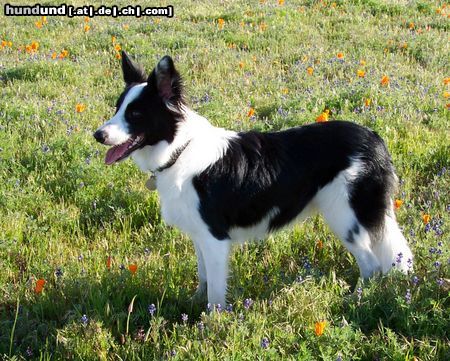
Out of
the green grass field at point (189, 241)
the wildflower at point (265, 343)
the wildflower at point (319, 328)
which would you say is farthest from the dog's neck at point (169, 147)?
the wildflower at point (319, 328)

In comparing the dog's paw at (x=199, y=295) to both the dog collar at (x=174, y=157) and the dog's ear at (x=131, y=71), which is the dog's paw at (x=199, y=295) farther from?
the dog's ear at (x=131, y=71)

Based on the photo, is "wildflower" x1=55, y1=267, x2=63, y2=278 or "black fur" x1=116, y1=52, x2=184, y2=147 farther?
"wildflower" x1=55, y1=267, x2=63, y2=278

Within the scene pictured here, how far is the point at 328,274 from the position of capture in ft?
11.7

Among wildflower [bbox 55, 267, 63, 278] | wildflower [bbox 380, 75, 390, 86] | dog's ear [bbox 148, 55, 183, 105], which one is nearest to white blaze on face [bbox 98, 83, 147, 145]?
dog's ear [bbox 148, 55, 183, 105]

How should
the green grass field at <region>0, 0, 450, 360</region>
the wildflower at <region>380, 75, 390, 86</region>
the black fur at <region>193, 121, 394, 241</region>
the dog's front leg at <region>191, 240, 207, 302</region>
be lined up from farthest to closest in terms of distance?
the wildflower at <region>380, 75, 390, 86</region> < the dog's front leg at <region>191, 240, 207, 302</region> < the black fur at <region>193, 121, 394, 241</region> < the green grass field at <region>0, 0, 450, 360</region>

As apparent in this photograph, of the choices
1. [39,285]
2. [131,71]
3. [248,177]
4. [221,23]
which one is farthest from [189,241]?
[221,23]

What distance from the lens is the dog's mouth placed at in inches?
121

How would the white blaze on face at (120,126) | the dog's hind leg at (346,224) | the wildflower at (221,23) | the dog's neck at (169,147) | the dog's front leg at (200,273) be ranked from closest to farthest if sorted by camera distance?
→ the white blaze on face at (120,126), the dog's neck at (169,147), the dog's hind leg at (346,224), the dog's front leg at (200,273), the wildflower at (221,23)

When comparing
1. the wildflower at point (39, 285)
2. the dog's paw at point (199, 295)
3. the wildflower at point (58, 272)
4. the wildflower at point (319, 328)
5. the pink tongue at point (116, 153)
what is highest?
the pink tongue at point (116, 153)

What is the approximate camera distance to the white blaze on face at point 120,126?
9.69ft

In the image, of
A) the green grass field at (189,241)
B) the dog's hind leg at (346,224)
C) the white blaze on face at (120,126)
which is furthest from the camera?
the dog's hind leg at (346,224)

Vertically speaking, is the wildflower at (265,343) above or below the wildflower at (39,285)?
below

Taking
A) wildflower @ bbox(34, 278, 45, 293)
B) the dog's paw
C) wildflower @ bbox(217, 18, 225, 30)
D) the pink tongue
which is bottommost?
the dog's paw

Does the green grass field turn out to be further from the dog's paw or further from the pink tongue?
the pink tongue
